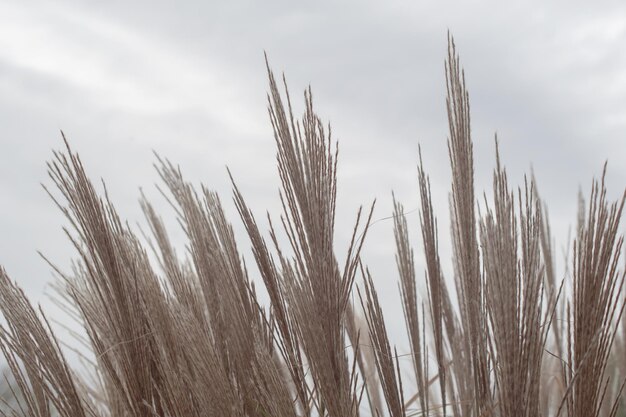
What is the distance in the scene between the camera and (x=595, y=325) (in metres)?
1.12

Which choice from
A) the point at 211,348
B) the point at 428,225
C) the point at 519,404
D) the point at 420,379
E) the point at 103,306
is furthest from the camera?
the point at 420,379

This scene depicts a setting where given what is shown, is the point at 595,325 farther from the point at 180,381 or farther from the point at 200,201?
the point at 200,201

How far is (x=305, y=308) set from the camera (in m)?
1.17

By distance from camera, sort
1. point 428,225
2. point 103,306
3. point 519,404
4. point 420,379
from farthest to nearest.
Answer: point 420,379 < point 428,225 < point 103,306 < point 519,404

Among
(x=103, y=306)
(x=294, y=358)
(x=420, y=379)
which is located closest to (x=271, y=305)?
(x=294, y=358)

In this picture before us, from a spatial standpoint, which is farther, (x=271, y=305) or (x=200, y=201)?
(x=200, y=201)

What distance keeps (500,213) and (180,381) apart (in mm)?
716

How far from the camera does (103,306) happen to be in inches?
56.5

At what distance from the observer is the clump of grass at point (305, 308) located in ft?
3.57

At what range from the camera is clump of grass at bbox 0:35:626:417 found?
109 centimetres

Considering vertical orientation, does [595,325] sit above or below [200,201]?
below

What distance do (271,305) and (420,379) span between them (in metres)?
0.54

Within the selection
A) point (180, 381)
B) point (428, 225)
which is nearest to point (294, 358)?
point (180, 381)

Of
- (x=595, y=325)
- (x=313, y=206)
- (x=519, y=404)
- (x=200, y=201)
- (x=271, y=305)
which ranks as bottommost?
(x=519, y=404)
